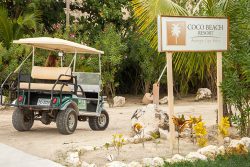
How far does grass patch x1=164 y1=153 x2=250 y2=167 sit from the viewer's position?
7734 mm

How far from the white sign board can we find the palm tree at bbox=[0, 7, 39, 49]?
9766 millimetres

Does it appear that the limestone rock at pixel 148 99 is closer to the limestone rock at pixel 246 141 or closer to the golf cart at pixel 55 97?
the golf cart at pixel 55 97

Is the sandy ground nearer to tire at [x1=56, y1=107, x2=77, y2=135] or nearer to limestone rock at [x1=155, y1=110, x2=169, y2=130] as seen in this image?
tire at [x1=56, y1=107, x2=77, y2=135]

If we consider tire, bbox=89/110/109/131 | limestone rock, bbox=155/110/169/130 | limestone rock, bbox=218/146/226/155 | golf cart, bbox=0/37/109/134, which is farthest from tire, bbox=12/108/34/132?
limestone rock, bbox=218/146/226/155

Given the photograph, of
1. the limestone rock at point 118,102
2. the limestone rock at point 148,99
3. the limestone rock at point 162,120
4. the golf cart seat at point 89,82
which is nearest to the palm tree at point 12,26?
the limestone rock at point 118,102

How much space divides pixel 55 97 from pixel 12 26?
24.8 feet

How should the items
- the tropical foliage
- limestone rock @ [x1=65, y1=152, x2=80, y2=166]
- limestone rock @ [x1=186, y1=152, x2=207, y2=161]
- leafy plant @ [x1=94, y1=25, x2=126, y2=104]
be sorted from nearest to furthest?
1. limestone rock @ [x1=186, y1=152, x2=207, y2=161]
2. limestone rock @ [x1=65, y1=152, x2=80, y2=166]
3. the tropical foliage
4. leafy plant @ [x1=94, y1=25, x2=126, y2=104]

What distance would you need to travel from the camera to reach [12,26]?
1862 centimetres

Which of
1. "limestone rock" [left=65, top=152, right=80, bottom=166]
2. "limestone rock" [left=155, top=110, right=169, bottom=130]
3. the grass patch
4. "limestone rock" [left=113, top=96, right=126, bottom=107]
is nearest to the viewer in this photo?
the grass patch

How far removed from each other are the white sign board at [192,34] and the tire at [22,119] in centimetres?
393

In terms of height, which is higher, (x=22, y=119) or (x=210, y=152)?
(x=22, y=119)

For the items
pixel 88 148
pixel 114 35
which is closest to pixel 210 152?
pixel 88 148

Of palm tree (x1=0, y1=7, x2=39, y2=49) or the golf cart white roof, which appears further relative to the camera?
palm tree (x1=0, y1=7, x2=39, y2=49)

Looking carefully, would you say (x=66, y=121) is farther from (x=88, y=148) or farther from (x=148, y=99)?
(x=148, y=99)
